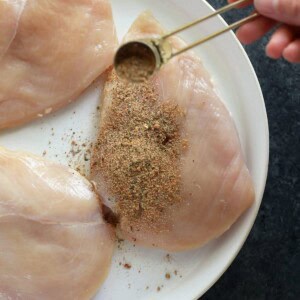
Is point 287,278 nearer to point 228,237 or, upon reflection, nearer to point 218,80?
point 228,237

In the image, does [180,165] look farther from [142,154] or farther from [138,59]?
[138,59]

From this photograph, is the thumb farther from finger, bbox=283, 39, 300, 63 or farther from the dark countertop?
the dark countertop

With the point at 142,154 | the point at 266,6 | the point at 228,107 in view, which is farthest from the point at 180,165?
the point at 266,6

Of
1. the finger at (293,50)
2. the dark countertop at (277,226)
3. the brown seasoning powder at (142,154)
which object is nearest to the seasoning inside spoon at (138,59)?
the brown seasoning powder at (142,154)

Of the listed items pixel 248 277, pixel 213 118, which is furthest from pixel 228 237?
pixel 213 118

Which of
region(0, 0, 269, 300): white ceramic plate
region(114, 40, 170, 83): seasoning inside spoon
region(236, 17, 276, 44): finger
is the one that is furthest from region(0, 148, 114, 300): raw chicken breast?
region(236, 17, 276, 44): finger

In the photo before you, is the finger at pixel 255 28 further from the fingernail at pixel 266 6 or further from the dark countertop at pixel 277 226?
the dark countertop at pixel 277 226
